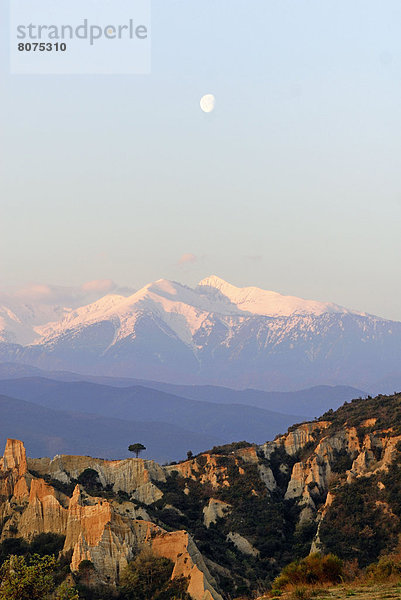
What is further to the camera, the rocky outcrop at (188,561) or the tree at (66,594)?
the rocky outcrop at (188,561)

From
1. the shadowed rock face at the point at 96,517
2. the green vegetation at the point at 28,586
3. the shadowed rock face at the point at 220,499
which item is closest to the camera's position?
the green vegetation at the point at 28,586

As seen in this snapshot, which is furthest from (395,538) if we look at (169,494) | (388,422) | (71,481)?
(71,481)

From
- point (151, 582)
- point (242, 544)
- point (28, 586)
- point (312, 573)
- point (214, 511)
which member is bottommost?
point (242, 544)

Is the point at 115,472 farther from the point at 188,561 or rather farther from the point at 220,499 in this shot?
the point at 188,561

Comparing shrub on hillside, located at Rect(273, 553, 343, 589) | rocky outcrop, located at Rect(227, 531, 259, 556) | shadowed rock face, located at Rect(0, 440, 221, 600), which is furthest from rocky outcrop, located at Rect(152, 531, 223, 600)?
rocky outcrop, located at Rect(227, 531, 259, 556)

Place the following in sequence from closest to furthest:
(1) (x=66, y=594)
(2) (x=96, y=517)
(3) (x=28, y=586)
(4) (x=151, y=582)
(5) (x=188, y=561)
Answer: (1) (x=66, y=594) → (3) (x=28, y=586) → (4) (x=151, y=582) → (5) (x=188, y=561) → (2) (x=96, y=517)

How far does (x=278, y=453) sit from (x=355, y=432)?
13.3m

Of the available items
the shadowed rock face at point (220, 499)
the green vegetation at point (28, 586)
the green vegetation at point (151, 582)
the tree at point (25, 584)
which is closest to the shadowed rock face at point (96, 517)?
the shadowed rock face at point (220, 499)

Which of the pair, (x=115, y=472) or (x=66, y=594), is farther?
(x=115, y=472)

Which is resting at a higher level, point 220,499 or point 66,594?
point 66,594

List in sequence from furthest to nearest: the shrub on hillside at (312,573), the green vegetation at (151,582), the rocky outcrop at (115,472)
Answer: the rocky outcrop at (115,472) → the green vegetation at (151,582) → the shrub on hillside at (312,573)

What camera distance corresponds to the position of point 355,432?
117 m

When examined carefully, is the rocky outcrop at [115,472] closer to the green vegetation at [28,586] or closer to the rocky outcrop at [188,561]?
the rocky outcrop at [188,561]

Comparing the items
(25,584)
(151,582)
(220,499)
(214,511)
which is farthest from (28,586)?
(220,499)
